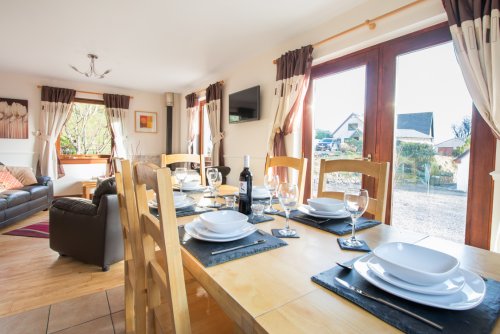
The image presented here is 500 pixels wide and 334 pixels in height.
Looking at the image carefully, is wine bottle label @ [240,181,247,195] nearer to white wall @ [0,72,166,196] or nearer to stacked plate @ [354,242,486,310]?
stacked plate @ [354,242,486,310]

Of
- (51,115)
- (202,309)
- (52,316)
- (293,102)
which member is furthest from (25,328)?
(51,115)

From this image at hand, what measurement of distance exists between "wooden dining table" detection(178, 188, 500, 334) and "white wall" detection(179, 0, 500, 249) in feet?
4.70

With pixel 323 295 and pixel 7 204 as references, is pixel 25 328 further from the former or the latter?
pixel 7 204

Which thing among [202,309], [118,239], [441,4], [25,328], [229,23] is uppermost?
[229,23]

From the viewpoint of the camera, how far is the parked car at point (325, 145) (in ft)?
9.64

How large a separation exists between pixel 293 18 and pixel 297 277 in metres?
2.73

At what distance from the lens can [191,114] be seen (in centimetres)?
550

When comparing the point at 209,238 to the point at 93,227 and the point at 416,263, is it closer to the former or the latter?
the point at 416,263

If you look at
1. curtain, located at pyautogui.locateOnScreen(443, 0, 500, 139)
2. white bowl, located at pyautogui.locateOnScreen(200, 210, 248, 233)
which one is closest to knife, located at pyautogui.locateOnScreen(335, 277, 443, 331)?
white bowl, located at pyautogui.locateOnScreen(200, 210, 248, 233)

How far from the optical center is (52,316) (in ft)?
5.50

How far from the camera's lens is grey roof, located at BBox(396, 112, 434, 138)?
2.15m

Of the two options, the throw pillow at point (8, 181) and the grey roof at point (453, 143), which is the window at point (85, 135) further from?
the grey roof at point (453, 143)

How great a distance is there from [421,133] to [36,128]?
613 centimetres

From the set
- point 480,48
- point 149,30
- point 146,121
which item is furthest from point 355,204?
point 146,121
